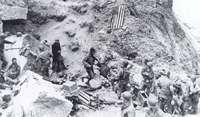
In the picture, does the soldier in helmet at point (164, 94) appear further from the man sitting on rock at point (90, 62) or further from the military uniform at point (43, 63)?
the military uniform at point (43, 63)

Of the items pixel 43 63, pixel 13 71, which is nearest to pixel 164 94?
pixel 43 63

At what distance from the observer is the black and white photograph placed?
1358 centimetres

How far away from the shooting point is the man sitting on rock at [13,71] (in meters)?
15.3

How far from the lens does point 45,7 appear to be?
20.3 meters

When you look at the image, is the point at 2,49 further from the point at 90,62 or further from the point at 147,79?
the point at 147,79

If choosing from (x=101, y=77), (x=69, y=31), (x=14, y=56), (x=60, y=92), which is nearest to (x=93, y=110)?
(x=60, y=92)

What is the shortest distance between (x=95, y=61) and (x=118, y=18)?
2.81 m

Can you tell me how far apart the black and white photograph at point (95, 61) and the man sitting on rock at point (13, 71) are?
36mm

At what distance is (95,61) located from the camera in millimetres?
17219

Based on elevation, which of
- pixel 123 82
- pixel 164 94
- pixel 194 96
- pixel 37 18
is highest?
pixel 37 18

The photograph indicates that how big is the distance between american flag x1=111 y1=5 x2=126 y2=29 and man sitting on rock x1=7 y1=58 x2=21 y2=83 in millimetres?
5213

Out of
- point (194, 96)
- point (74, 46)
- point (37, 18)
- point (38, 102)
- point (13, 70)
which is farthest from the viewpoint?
point (37, 18)

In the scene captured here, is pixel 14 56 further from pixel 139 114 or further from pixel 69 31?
pixel 139 114

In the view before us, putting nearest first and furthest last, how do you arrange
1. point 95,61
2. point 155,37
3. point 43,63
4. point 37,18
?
1. point 43,63
2. point 95,61
3. point 155,37
4. point 37,18
